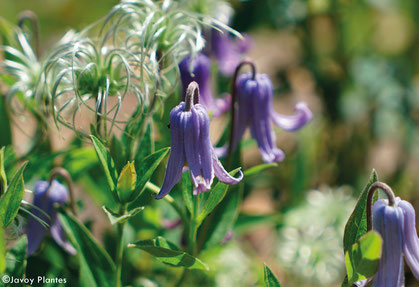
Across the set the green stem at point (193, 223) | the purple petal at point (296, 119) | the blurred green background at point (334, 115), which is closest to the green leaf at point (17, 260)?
the green stem at point (193, 223)

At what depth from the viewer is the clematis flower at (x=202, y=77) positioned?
1.53 metres

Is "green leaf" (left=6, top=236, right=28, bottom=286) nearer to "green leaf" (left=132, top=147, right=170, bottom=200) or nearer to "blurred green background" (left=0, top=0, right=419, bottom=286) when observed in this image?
"green leaf" (left=132, top=147, right=170, bottom=200)

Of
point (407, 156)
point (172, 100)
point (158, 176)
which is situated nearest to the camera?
point (172, 100)

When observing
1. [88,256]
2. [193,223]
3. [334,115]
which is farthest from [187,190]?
[334,115]

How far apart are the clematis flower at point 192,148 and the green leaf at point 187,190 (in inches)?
4.9

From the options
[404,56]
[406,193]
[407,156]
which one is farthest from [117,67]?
[404,56]

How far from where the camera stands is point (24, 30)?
175cm

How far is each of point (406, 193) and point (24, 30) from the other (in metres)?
2.03

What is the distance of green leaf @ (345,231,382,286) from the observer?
979mm

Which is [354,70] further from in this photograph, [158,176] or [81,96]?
[81,96]

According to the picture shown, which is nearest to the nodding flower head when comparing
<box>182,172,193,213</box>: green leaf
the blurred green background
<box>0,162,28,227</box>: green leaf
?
<box>182,172,193,213</box>: green leaf

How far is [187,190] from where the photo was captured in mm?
1266

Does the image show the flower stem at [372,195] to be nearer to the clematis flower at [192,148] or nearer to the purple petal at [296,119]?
the clematis flower at [192,148]

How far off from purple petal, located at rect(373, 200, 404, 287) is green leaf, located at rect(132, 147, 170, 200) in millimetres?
516
